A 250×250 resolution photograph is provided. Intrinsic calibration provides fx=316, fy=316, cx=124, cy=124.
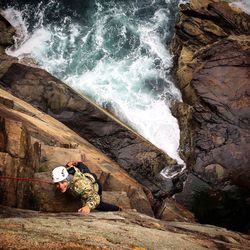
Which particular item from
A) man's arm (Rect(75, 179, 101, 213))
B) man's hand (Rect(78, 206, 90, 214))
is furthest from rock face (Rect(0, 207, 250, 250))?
man's arm (Rect(75, 179, 101, 213))

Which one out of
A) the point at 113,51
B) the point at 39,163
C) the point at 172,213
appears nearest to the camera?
the point at 39,163

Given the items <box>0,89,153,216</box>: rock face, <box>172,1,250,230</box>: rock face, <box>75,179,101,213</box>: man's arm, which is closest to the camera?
<box>0,89,153,216</box>: rock face

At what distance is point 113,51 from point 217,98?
7.83 m

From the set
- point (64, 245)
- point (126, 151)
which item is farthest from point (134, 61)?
point (64, 245)

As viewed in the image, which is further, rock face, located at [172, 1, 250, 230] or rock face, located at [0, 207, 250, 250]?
rock face, located at [172, 1, 250, 230]

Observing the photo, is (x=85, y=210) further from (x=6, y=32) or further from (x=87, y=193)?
(x=6, y=32)

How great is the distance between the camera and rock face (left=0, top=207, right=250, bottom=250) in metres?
4.19

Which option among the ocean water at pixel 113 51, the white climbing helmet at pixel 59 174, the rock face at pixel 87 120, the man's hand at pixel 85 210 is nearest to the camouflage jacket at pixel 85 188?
the man's hand at pixel 85 210

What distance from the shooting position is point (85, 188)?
6.86m

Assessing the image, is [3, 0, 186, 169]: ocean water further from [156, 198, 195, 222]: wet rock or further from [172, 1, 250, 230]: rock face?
[156, 198, 195, 222]: wet rock

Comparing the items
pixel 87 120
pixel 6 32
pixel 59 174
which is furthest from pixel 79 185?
pixel 6 32

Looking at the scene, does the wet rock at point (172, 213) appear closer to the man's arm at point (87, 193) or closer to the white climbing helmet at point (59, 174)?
the man's arm at point (87, 193)

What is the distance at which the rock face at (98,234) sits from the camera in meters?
4.19

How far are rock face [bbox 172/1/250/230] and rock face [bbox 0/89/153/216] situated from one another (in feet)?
15.8
